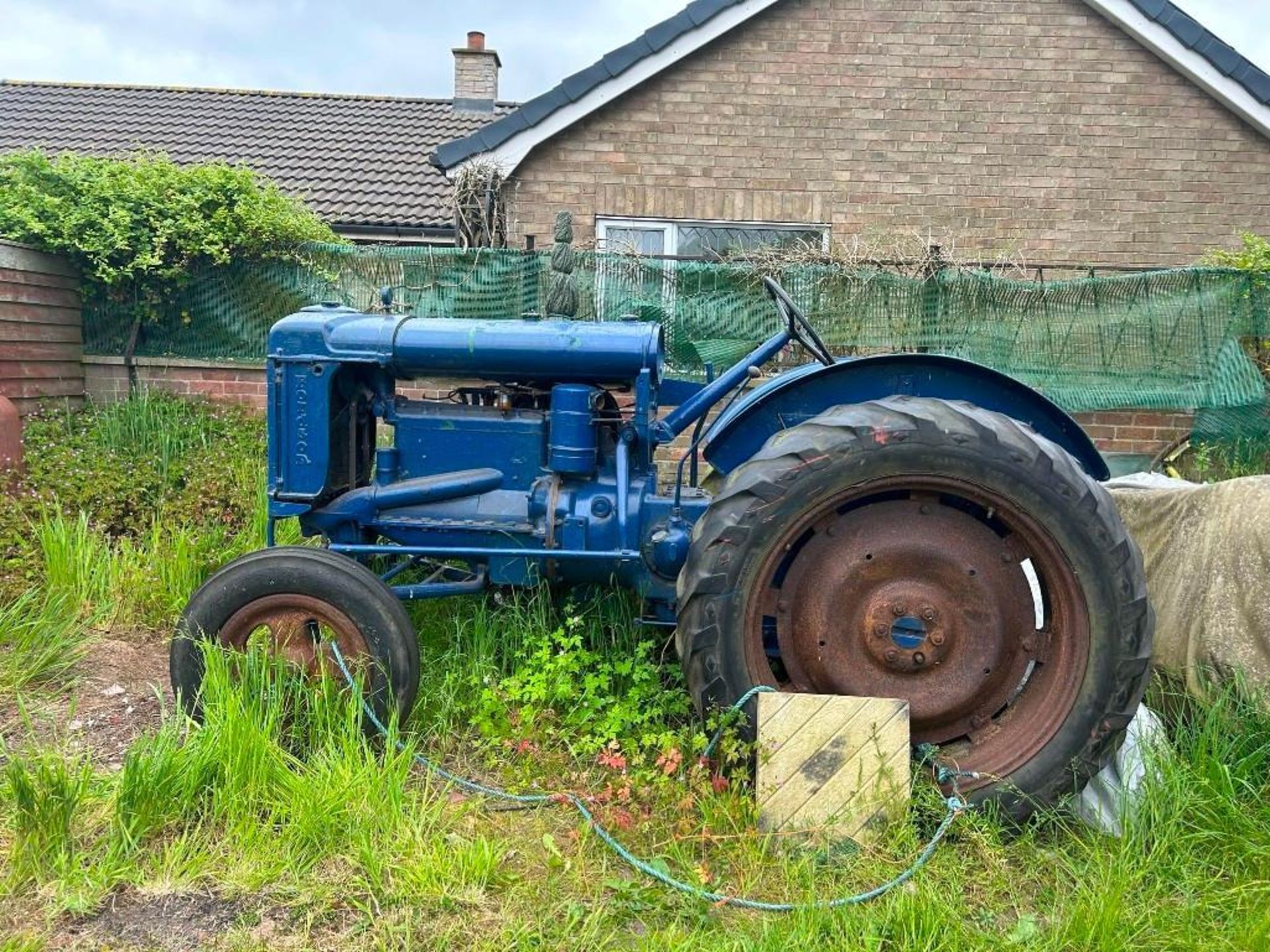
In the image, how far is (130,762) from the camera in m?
2.41

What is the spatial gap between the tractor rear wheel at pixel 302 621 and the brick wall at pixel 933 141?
18.4 ft

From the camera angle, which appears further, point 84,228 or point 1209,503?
point 84,228

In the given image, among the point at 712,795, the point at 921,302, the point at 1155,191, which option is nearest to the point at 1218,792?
the point at 712,795

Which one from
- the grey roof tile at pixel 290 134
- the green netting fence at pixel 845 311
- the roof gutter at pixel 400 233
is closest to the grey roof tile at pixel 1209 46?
the green netting fence at pixel 845 311

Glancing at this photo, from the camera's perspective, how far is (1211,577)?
312 centimetres

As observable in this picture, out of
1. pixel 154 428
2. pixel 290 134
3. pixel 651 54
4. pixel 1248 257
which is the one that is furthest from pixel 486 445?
pixel 290 134

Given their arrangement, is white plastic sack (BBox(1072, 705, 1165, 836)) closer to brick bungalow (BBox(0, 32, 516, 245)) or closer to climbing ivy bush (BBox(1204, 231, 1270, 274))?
climbing ivy bush (BBox(1204, 231, 1270, 274))

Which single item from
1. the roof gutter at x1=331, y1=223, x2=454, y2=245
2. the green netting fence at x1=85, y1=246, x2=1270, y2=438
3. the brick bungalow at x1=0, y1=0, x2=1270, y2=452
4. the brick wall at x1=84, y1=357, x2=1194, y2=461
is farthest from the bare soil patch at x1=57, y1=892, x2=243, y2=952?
the roof gutter at x1=331, y1=223, x2=454, y2=245

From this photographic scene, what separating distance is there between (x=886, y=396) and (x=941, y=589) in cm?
66

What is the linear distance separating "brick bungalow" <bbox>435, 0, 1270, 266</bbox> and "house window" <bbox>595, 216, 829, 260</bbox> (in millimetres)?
18

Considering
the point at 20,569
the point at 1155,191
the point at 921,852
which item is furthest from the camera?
the point at 1155,191

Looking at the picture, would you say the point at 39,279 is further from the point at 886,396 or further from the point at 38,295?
the point at 886,396

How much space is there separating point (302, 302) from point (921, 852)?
17.4ft

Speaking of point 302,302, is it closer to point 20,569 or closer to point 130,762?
point 20,569
